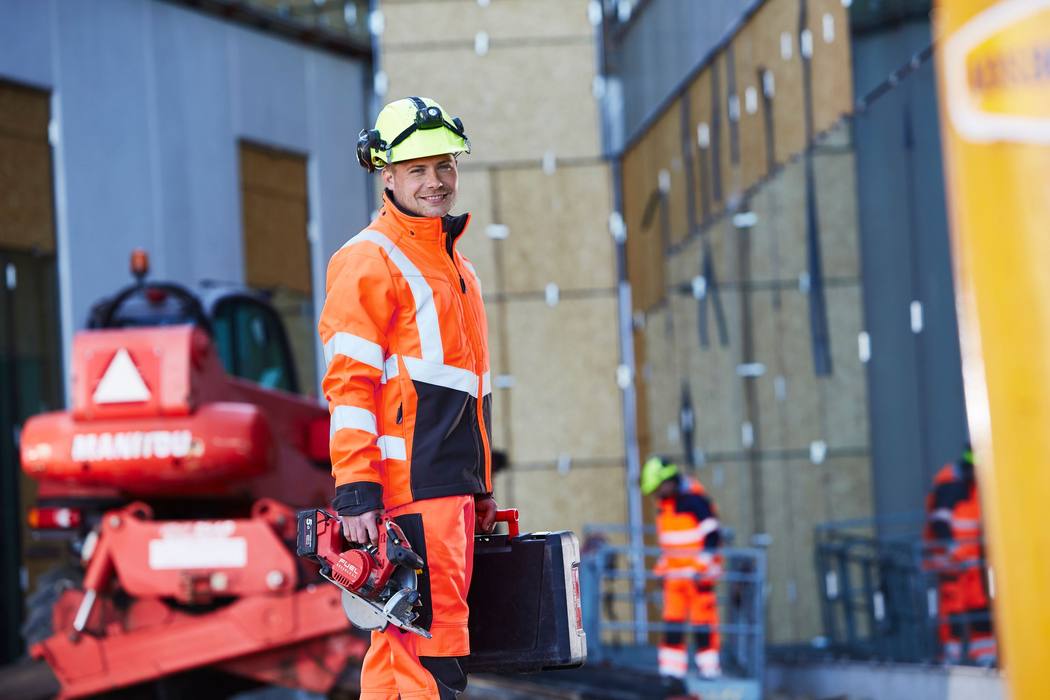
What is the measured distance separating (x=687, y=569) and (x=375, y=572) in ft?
24.2

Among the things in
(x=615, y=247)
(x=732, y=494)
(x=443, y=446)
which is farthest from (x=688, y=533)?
(x=615, y=247)

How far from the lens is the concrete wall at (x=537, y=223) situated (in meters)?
18.4

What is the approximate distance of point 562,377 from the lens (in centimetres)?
1862

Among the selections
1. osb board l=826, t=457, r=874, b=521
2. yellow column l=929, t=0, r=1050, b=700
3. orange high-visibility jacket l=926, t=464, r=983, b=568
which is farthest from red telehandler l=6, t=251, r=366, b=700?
yellow column l=929, t=0, r=1050, b=700

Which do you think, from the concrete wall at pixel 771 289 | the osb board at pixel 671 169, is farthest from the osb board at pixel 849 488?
the osb board at pixel 671 169

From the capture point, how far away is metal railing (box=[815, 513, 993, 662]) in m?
9.86

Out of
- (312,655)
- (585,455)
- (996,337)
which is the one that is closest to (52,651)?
(312,655)

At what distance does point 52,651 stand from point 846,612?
5.13 meters

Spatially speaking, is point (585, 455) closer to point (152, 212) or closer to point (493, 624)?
point (152, 212)

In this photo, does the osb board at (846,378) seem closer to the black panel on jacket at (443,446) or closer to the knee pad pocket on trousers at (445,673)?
the black panel on jacket at (443,446)

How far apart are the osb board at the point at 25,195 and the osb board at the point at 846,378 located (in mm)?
7118

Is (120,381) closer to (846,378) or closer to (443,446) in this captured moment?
(846,378)

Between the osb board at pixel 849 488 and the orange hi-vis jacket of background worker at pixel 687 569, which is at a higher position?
the osb board at pixel 849 488

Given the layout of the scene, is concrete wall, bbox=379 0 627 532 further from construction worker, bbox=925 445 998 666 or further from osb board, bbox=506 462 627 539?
construction worker, bbox=925 445 998 666
